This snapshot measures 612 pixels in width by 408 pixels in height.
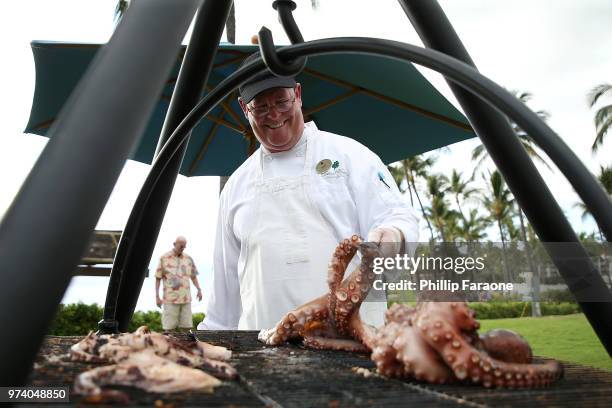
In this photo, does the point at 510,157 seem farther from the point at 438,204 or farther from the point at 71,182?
the point at 438,204

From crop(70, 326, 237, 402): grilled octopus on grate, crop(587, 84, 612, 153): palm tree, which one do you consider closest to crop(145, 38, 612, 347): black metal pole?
crop(70, 326, 237, 402): grilled octopus on grate

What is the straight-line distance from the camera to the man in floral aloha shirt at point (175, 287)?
25.2 ft

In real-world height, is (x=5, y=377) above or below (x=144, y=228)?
below

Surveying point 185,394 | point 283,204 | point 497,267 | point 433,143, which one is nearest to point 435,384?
point 497,267

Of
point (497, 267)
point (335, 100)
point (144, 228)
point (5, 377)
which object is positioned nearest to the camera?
point (5, 377)

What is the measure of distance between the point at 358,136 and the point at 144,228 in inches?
149

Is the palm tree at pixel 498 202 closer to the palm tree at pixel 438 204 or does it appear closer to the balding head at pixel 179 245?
the palm tree at pixel 438 204

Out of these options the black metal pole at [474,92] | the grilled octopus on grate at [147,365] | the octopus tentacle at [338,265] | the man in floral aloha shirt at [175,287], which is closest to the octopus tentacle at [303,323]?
the octopus tentacle at [338,265]

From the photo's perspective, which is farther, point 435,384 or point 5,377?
point 435,384

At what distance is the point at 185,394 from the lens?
90cm

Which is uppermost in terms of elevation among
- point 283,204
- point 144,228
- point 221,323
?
point 283,204

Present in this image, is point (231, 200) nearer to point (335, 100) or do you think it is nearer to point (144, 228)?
point (144, 228)

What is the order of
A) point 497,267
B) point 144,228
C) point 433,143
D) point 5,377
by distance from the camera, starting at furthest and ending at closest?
point 433,143 → point 144,228 → point 497,267 → point 5,377

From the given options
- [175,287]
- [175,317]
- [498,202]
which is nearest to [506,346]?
[175,287]
